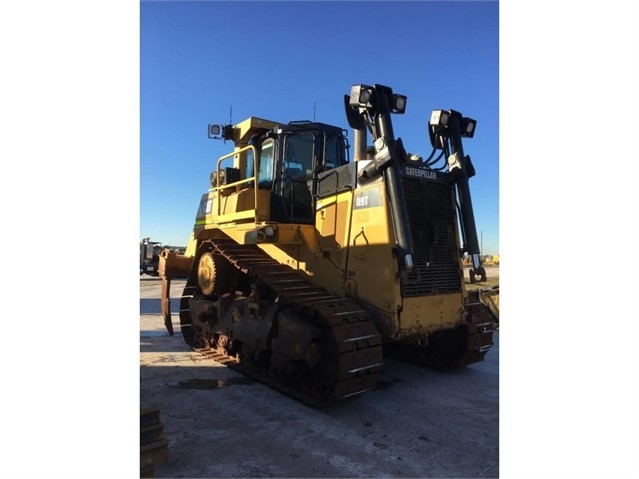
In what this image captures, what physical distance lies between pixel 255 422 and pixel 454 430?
194 centimetres

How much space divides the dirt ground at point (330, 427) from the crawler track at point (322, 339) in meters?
0.20

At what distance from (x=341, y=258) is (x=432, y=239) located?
1144 mm

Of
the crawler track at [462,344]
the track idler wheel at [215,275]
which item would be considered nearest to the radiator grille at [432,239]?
the crawler track at [462,344]

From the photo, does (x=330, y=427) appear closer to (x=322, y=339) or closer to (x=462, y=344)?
(x=322, y=339)

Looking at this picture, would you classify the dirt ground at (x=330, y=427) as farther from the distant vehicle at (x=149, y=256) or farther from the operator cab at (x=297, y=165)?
the distant vehicle at (x=149, y=256)

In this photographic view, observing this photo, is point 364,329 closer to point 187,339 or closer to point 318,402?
point 318,402

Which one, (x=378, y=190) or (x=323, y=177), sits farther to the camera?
(x=323, y=177)

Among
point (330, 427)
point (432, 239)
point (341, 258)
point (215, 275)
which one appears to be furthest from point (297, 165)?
point (330, 427)

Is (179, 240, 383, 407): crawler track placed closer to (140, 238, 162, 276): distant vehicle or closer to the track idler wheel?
the track idler wheel

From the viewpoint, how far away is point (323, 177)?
19.9 ft

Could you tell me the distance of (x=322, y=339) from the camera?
4789mm

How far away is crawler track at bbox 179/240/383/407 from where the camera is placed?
14.7ft

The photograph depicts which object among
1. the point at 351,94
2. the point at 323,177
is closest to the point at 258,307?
the point at 323,177

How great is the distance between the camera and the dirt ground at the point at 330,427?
3.50 metres
